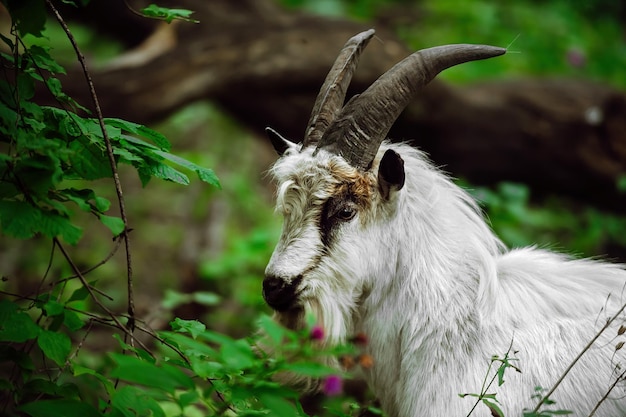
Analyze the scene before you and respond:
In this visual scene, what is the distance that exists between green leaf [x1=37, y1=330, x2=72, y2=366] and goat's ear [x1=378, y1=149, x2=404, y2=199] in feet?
5.71

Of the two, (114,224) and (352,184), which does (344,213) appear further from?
(114,224)

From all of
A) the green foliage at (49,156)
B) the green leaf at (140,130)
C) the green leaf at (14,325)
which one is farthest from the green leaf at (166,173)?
the green leaf at (14,325)

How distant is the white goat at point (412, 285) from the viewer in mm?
3275

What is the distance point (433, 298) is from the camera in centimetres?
346

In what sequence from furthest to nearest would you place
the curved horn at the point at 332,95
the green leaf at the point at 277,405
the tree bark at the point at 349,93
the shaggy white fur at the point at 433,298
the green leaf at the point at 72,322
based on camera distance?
the tree bark at the point at 349,93, the curved horn at the point at 332,95, the shaggy white fur at the point at 433,298, the green leaf at the point at 72,322, the green leaf at the point at 277,405

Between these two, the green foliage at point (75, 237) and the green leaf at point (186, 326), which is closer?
the green foliage at point (75, 237)

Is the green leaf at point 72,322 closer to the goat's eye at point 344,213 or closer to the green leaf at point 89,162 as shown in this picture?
the green leaf at point 89,162

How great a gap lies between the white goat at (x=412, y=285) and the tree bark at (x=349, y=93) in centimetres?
367

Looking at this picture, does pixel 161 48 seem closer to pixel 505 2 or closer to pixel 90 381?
pixel 90 381

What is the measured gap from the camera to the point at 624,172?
771 cm

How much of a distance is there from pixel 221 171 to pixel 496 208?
487cm

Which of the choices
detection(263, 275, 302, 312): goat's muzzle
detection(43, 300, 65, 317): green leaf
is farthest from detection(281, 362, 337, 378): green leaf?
detection(263, 275, 302, 312): goat's muzzle

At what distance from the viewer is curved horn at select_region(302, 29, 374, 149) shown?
3.71 m

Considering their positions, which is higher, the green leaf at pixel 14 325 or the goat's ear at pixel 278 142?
the goat's ear at pixel 278 142
